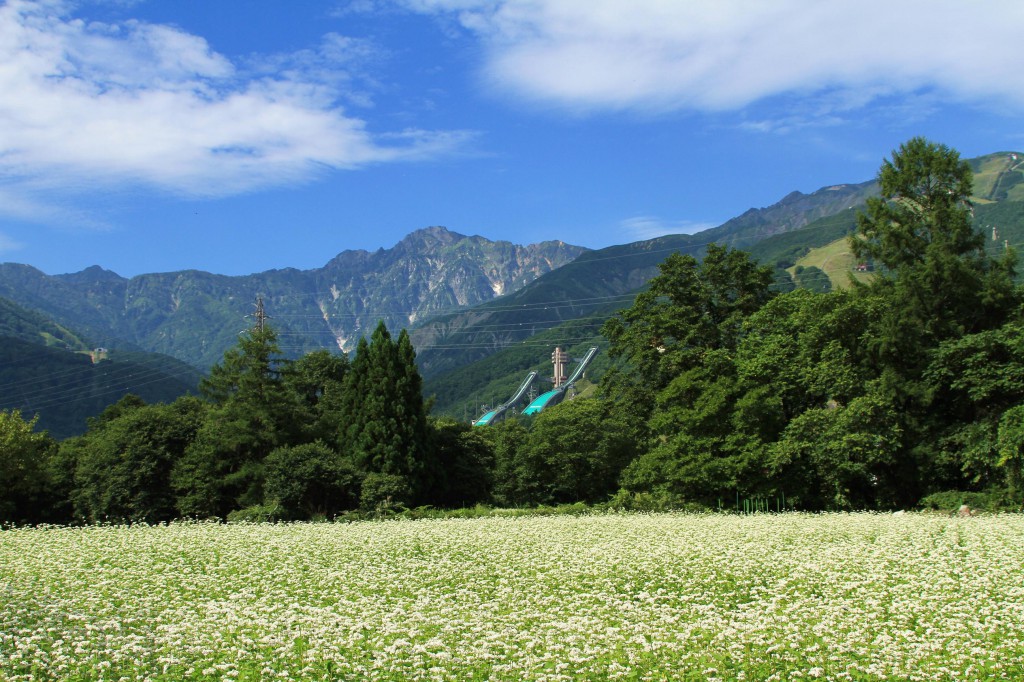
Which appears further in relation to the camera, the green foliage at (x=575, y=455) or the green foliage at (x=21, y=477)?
the green foliage at (x=575, y=455)

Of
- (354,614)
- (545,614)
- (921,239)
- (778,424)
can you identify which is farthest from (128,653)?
(921,239)

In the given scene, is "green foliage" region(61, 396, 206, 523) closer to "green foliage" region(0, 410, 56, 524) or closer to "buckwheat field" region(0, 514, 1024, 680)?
"green foliage" region(0, 410, 56, 524)

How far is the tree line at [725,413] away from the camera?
37250 millimetres

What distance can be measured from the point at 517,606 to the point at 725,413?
29030 mm

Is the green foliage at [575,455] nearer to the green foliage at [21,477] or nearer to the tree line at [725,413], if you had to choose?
the tree line at [725,413]

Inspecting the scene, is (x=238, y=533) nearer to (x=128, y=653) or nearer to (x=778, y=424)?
(x=128, y=653)

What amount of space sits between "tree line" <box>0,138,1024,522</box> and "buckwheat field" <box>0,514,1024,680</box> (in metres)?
16.6

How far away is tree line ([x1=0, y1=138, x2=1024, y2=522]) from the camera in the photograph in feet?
122

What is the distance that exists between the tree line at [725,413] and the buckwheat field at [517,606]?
1659 cm

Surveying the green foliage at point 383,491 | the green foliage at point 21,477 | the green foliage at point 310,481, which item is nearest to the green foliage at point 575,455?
the green foliage at point 383,491

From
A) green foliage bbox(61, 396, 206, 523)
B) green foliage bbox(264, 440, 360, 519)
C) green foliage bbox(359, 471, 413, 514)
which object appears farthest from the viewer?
green foliage bbox(61, 396, 206, 523)

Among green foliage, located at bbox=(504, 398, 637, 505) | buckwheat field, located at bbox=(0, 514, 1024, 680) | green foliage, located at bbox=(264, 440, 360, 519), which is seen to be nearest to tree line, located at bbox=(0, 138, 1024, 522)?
green foliage, located at bbox=(264, 440, 360, 519)

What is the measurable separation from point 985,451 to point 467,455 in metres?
29.3

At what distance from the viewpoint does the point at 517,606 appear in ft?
44.5
